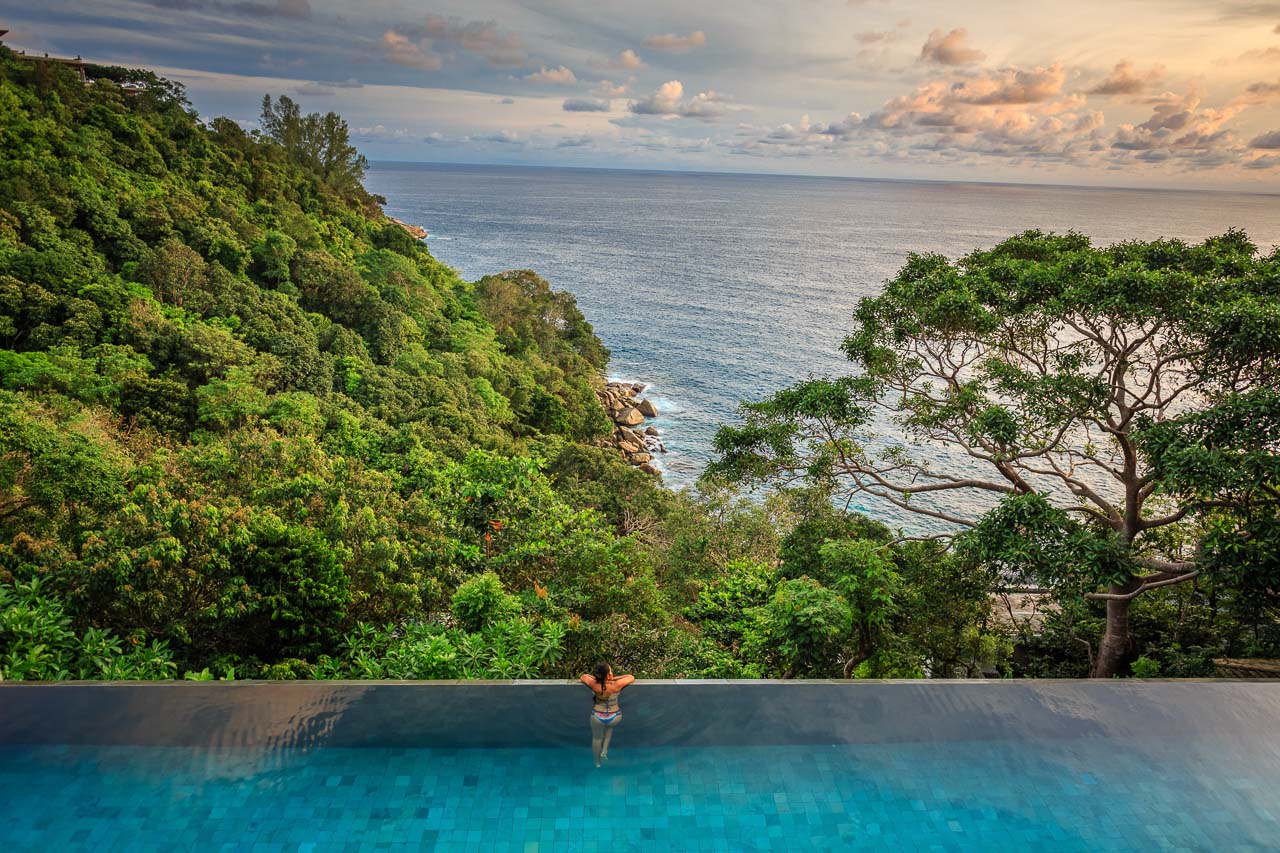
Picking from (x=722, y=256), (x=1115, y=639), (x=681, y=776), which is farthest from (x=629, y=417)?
(x=722, y=256)

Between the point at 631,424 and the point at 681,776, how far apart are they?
2547 cm

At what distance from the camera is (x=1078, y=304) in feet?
26.8

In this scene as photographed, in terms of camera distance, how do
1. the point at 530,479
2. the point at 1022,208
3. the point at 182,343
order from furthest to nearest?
the point at 1022,208, the point at 182,343, the point at 530,479

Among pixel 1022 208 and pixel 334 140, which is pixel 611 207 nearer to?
pixel 1022 208

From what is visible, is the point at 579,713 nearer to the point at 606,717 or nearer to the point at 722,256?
the point at 606,717

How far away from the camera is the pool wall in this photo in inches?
179

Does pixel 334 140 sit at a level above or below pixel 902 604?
above

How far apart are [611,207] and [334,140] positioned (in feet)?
278

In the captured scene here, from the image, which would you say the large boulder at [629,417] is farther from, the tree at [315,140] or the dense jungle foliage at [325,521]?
the tree at [315,140]

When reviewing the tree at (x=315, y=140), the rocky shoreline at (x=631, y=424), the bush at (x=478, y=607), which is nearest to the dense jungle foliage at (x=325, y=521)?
the bush at (x=478, y=607)

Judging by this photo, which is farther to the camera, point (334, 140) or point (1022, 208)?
point (1022, 208)

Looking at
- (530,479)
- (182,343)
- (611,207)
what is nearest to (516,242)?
(611,207)

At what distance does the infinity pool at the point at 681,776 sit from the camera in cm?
416

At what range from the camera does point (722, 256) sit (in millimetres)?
67562
